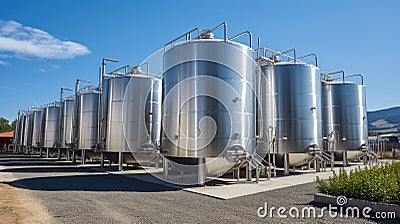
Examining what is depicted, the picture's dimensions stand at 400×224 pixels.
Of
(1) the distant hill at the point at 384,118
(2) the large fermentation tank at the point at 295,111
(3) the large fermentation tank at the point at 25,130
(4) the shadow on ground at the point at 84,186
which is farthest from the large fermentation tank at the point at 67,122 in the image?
(1) the distant hill at the point at 384,118

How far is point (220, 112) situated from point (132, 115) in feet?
25.4

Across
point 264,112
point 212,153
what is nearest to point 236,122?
point 212,153

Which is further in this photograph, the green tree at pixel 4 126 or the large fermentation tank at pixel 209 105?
the green tree at pixel 4 126

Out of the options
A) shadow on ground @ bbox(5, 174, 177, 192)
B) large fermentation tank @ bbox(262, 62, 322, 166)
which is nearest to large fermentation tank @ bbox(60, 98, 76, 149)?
shadow on ground @ bbox(5, 174, 177, 192)

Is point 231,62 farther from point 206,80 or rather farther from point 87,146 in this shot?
point 87,146

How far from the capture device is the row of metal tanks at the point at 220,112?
11484 mm

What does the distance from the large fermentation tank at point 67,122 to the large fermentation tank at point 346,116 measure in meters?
20.3

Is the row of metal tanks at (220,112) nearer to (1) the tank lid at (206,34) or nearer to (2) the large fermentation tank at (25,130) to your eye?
(1) the tank lid at (206,34)

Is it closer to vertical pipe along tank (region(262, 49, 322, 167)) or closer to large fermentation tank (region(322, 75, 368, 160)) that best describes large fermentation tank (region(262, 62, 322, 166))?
vertical pipe along tank (region(262, 49, 322, 167))

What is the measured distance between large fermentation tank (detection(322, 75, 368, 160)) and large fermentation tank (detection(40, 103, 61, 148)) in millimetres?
25021

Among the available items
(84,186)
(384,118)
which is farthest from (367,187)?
(384,118)

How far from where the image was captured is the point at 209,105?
1141 centimetres

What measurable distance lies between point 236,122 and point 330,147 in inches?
390

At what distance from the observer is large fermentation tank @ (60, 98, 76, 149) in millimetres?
25561
